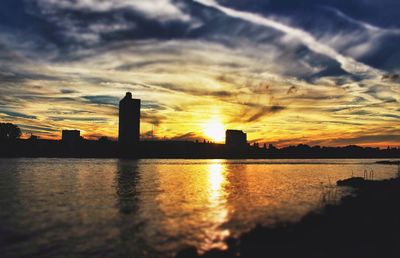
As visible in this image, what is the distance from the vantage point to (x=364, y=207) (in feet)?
161

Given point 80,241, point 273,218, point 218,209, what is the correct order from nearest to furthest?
point 80,241 < point 273,218 < point 218,209

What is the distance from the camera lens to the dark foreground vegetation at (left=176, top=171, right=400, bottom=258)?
2684cm

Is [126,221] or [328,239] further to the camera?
[126,221]

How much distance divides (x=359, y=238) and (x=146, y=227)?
74.0 feet

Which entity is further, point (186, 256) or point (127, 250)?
point (127, 250)

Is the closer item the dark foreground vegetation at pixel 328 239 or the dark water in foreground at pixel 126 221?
the dark foreground vegetation at pixel 328 239

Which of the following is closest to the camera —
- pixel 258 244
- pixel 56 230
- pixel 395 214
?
pixel 258 244

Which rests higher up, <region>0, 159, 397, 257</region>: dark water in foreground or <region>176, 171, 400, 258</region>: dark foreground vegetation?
<region>176, 171, 400, 258</region>: dark foreground vegetation

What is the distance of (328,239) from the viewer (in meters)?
Result: 32.1

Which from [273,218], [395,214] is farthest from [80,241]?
[395,214]

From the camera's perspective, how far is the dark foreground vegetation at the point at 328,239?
26.8 m

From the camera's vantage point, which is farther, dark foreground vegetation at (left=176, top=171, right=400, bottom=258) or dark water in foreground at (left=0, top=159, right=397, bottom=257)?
dark water in foreground at (left=0, top=159, right=397, bottom=257)

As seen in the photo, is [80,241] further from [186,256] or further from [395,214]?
[395,214]

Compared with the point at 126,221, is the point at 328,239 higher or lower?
higher
